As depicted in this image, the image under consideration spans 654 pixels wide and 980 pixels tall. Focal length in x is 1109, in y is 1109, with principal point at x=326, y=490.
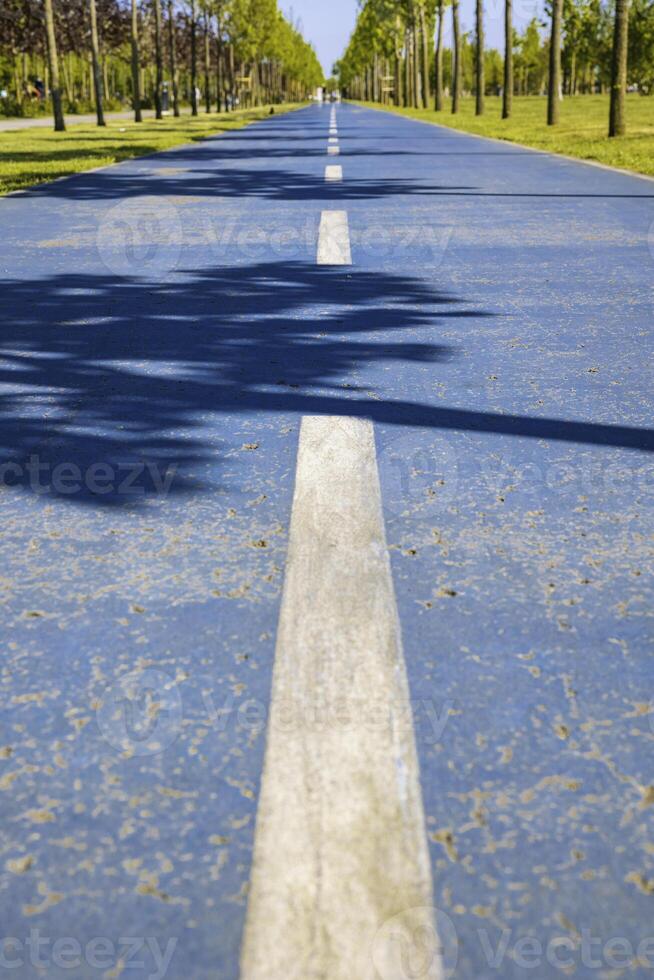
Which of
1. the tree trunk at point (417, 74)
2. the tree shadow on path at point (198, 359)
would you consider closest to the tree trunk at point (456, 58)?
the tree trunk at point (417, 74)

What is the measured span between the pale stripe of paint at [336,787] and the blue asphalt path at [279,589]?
0.04 m

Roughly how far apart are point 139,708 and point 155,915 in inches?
21.0

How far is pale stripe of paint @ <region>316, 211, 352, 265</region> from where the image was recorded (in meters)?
7.48

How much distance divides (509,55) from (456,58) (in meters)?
15.8

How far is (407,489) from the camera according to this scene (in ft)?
10.1

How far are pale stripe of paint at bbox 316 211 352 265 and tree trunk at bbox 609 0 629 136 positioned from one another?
49.9 feet

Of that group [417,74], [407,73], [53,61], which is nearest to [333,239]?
[53,61]

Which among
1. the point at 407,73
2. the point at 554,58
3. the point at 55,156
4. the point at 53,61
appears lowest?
the point at 55,156

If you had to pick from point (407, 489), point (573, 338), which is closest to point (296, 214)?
point (573, 338)

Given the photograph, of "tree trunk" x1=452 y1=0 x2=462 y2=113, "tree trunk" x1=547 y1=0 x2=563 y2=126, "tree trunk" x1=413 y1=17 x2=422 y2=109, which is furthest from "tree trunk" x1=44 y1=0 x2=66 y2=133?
"tree trunk" x1=413 y1=17 x2=422 y2=109

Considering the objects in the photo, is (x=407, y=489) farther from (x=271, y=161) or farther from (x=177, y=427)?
(x=271, y=161)

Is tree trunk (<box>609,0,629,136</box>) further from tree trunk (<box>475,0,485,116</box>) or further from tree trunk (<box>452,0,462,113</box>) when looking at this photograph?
tree trunk (<box>452,0,462,113</box>)

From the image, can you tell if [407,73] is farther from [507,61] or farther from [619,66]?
[619,66]

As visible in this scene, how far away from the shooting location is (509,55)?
39219 mm
